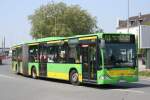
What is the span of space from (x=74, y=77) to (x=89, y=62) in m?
2.10

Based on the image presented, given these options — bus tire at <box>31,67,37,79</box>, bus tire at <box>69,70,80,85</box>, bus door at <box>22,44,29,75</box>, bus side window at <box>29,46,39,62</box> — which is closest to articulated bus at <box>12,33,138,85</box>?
bus tire at <box>69,70,80,85</box>

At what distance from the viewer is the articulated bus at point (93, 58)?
21.3 m

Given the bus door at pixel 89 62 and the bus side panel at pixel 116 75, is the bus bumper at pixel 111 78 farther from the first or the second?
the bus door at pixel 89 62

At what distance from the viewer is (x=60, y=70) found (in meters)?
25.8

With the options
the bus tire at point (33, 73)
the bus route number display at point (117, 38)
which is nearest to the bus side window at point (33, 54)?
the bus tire at point (33, 73)

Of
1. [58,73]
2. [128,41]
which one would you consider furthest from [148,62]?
[128,41]

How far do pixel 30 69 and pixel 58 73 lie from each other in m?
5.59

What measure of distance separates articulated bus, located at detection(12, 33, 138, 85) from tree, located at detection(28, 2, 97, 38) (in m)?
53.5

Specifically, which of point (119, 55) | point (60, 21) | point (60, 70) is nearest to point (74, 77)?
point (60, 70)

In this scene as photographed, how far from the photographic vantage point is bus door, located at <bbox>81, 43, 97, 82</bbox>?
71.9 feet

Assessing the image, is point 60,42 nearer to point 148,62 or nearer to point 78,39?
point 78,39

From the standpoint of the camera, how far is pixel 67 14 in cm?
8269

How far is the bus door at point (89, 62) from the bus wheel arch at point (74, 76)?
38.6 inches

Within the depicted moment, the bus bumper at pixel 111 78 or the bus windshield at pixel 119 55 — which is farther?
the bus windshield at pixel 119 55
